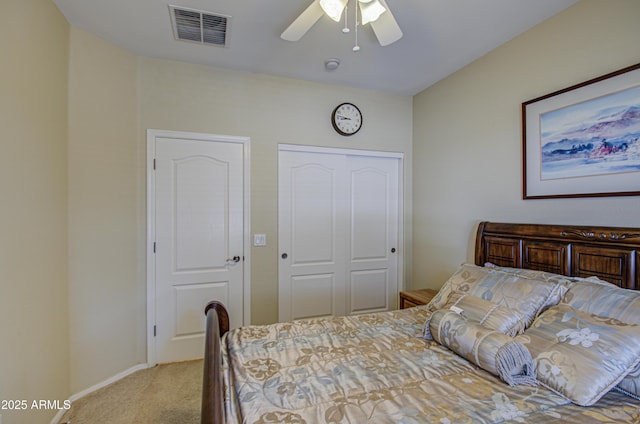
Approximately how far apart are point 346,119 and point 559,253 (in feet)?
7.34

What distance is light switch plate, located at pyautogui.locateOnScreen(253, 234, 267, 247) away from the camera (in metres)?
2.89

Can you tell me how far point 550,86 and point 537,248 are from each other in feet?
3.72

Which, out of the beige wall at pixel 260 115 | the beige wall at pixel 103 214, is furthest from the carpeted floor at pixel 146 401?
the beige wall at pixel 260 115

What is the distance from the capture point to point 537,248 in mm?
1964

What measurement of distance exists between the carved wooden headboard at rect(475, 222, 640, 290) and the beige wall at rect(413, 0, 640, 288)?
132mm

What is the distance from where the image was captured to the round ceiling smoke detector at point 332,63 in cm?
259

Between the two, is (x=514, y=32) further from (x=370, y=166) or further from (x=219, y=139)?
(x=219, y=139)

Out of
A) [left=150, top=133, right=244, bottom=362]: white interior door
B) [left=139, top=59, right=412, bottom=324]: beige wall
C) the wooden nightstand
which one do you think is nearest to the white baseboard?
[left=150, top=133, right=244, bottom=362]: white interior door

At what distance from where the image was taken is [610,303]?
1.29 metres

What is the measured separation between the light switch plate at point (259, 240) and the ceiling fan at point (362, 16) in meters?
1.79

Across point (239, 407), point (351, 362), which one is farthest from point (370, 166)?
point (239, 407)

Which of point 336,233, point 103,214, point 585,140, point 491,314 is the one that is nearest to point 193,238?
point 103,214

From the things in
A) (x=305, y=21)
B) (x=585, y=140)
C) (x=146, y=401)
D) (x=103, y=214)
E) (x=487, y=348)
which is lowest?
(x=146, y=401)

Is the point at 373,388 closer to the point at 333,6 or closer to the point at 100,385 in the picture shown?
the point at 333,6
